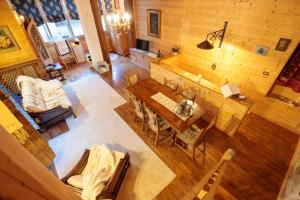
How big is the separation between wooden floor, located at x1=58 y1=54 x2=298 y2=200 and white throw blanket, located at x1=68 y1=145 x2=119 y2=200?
1014mm

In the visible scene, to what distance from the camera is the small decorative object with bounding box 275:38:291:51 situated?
2751 millimetres

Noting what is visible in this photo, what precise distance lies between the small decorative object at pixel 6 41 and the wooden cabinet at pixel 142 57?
12.7 ft

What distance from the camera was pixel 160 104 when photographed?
295 centimetres

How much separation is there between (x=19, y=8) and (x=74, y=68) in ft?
8.76

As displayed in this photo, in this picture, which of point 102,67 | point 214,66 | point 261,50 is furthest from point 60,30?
point 261,50

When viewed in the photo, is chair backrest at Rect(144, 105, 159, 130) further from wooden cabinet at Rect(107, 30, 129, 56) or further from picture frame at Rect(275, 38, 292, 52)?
wooden cabinet at Rect(107, 30, 129, 56)

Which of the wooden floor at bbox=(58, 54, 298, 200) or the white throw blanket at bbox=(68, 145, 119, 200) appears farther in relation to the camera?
the wooden floor at bbox=(58, 54, 298, 200)

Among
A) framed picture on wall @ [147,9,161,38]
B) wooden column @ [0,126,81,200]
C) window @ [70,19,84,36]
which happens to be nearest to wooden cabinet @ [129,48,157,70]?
framed picture on wall @ [147,9,161,38]

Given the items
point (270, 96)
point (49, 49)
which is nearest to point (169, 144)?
point (270, 96)

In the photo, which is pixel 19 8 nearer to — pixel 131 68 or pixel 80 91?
pixel 80 91

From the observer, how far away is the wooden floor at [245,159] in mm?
2430

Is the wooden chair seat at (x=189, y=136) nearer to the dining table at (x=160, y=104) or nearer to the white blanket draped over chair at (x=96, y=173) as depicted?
the dining table at (x=160, y=104)

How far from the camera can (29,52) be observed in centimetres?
430

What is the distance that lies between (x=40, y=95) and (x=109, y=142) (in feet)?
7.87
